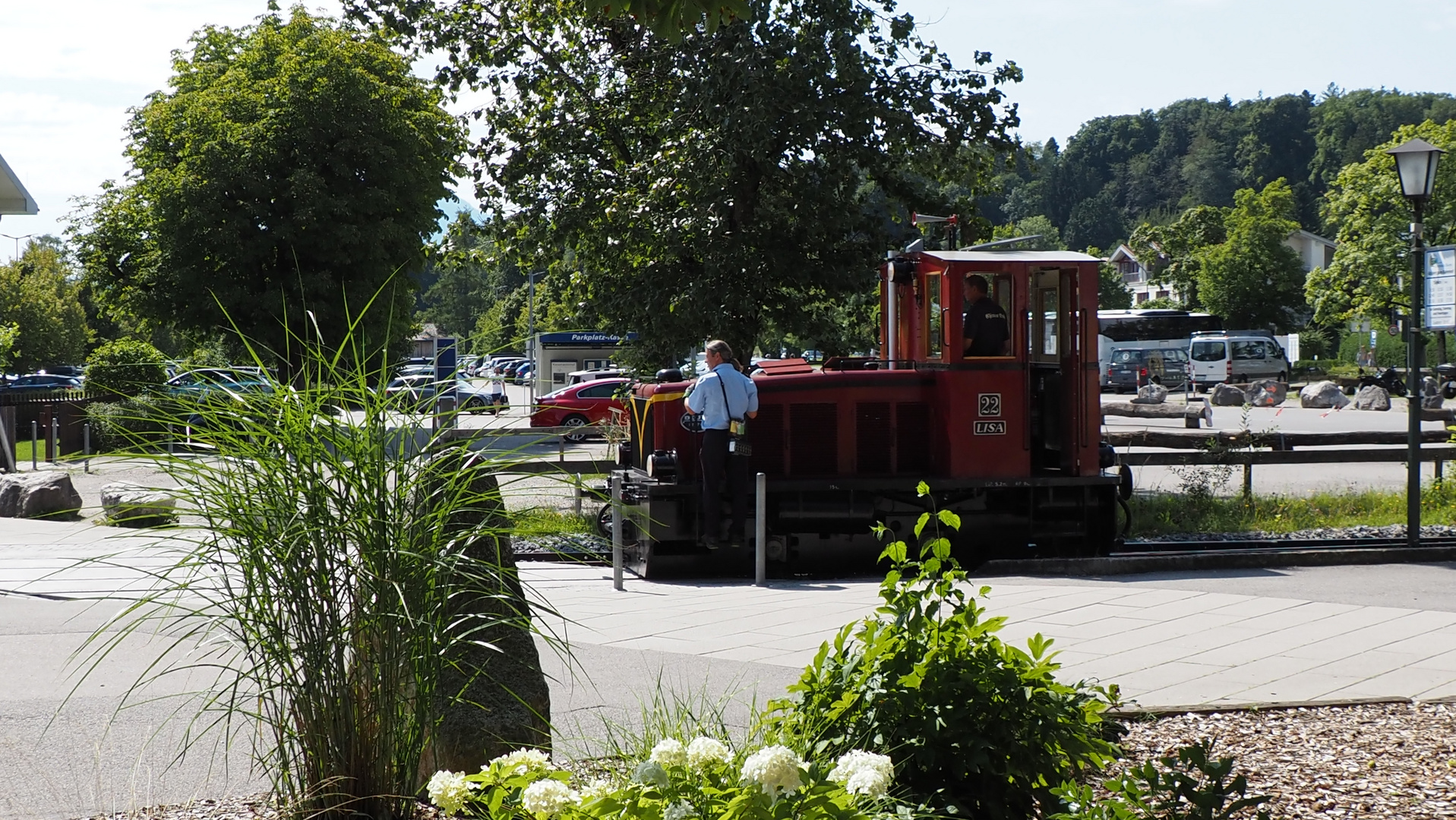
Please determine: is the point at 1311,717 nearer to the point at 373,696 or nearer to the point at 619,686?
the point at 619,686

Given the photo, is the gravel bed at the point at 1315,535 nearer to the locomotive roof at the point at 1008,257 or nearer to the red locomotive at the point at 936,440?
the red locomotive at the point at 936,440

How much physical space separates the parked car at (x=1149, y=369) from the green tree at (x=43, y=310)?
41.1 m

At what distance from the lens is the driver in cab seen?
11.7 m

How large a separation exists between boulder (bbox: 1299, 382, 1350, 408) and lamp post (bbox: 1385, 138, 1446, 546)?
31.4 metres

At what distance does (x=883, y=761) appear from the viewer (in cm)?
293

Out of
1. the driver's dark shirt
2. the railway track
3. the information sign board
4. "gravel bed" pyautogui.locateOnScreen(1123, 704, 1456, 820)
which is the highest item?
the information sign board

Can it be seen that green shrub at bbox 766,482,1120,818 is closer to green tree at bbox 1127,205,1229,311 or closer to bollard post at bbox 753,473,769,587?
bollard post at bbox 753,473,769,587

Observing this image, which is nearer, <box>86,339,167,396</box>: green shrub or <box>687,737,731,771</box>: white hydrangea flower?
<box>687,737,731,771</box>: white hydrangea flower

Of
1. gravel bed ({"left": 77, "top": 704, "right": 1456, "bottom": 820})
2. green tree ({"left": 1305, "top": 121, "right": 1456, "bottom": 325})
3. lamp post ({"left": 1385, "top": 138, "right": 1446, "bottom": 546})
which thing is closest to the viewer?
gravel bed ({"left": 77, "top": 704, "right": 1456, "bottom": 820})

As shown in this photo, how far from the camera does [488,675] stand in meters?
3.84

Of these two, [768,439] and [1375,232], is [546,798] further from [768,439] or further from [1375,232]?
[1375,232]

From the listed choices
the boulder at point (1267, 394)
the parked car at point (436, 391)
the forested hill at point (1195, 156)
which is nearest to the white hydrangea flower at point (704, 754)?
the parked car at point (436, 391)

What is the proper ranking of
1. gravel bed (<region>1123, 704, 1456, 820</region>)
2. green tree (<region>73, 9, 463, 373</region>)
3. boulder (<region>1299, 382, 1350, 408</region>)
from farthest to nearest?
boulder (<region>1299, 382, 1350, 408</region>)
green tree (<region>73, 9, 463, 373</region>)
gravel bed (<region>1123, 704, 1456, 820</region>)

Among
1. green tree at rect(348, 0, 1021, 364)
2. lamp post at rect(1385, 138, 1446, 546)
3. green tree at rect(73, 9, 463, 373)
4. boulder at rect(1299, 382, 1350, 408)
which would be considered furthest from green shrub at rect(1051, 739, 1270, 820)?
boulder at rect(1299, 382, 1350, 408)
